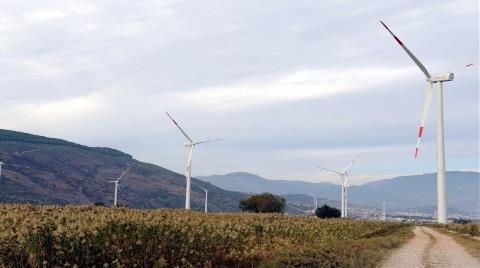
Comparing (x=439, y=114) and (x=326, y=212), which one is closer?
(x=439, y=114)

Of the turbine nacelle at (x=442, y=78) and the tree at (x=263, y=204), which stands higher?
the turbine nacelle at (x=442, y=78)

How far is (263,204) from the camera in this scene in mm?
178625

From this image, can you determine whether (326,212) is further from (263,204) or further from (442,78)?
(442,78)

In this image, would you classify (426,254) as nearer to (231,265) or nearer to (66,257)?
(231,265)

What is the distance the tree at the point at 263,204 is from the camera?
17885 cm

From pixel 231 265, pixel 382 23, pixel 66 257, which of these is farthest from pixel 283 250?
pixel 382 23

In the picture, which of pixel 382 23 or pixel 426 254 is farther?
pixel 382 23

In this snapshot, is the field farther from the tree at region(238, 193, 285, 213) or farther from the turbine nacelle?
the tree at region(238, 193, 285, 213)

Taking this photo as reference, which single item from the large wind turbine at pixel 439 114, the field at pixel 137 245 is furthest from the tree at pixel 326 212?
the field at pixel 137 245

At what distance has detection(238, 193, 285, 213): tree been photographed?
17885 cm

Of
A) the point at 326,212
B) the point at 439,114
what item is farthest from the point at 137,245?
the point at 326,212

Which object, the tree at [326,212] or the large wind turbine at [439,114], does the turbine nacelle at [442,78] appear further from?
the tree at [326,212]

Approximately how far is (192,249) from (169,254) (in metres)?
1.68

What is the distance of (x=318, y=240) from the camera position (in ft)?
155
